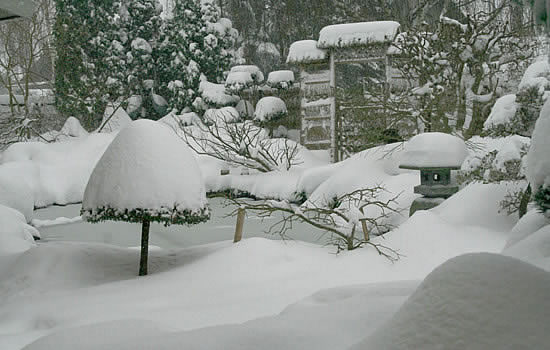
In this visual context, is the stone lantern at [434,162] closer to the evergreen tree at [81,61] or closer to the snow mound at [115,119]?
the evergreen tree at [81,61]

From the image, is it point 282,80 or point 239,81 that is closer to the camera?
point 282,80

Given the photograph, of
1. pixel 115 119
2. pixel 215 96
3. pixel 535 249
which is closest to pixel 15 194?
pixel 535 249

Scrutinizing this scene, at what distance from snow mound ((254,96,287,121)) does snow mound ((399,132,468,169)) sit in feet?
30.9

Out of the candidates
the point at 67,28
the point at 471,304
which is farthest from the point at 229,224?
the point at 67,28

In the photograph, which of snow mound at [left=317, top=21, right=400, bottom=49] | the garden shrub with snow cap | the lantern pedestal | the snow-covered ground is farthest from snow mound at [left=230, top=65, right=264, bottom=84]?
the garden shrub with snow cap

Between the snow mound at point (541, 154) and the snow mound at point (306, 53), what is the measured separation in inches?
427

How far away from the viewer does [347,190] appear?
9.71m

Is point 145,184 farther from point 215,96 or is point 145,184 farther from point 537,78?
point 215,96

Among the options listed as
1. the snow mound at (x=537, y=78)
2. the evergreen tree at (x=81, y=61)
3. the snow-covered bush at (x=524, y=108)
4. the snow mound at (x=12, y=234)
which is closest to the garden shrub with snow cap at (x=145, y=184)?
the snow mound at (x=12, y=234)

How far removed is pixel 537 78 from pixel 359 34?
8.08 meters

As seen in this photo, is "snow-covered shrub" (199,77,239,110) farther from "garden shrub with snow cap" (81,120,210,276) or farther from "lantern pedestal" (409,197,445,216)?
"garden shrub with snow cap" (81,120,210,276)

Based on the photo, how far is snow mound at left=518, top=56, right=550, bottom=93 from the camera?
206 inches

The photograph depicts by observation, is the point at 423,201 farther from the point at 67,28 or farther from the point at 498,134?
the point at 67,28

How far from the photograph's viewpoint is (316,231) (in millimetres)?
9383
